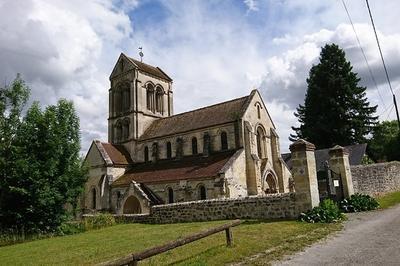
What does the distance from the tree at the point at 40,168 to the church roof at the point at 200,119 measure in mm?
12168

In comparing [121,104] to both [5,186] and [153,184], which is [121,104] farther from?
[5,186]

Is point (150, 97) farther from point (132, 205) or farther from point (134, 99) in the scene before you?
point (132, 205)

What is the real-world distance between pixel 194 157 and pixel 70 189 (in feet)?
39.5

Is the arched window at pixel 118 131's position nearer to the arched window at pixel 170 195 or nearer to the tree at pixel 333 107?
the arched window at pixel 170 195

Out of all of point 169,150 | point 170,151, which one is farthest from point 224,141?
point 169,150

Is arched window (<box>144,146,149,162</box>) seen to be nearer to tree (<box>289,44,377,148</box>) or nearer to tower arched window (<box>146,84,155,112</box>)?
tower arched window (<box>146,84,155,112</box>)

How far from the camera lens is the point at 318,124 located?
47.1 m

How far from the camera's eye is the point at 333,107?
47594 millimetres

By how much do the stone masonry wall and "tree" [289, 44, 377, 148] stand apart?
104 ft

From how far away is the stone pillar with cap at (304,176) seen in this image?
44.9ft

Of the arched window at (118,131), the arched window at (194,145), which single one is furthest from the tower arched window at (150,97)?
the arched window at (194,145)

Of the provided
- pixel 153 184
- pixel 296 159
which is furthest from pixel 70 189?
pixel 296 159

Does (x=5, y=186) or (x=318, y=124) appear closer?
(x=5, y=186)

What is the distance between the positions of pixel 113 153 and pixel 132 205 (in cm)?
820
